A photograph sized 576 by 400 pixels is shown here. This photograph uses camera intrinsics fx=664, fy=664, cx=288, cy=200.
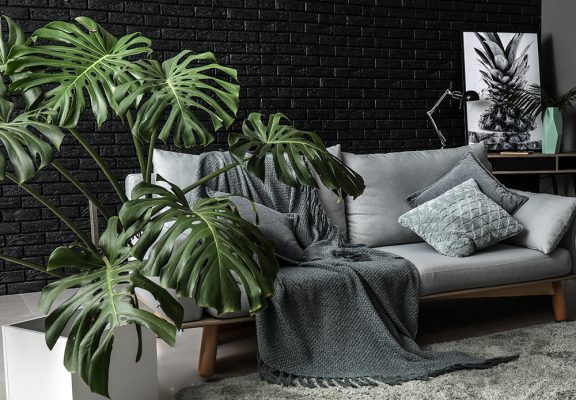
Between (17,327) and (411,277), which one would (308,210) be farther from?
(17,327)

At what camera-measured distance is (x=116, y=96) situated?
1732mm

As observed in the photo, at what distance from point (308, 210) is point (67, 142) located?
1815mm

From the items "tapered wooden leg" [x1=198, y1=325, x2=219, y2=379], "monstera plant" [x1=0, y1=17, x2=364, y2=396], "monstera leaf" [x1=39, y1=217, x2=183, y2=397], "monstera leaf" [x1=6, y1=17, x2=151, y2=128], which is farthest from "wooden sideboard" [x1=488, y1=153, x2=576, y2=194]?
"monstera leaf" [x1=39, y1=217, x2=183, y2=397]

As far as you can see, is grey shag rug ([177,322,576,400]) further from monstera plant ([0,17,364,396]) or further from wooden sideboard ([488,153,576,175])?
wooden sideboard ([488,153,576,175])

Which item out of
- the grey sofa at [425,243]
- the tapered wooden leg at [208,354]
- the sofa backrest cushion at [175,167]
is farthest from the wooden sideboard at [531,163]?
the tapered wooden leg at [208,354]

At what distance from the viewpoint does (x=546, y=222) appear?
3254 mm

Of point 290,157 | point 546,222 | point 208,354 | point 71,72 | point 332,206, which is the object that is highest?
point 71,72

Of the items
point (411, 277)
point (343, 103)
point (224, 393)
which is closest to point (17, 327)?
point (224, 393)

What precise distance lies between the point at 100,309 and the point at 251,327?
68.2 inches

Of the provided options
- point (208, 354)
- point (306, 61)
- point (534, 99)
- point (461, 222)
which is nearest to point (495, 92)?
point (534, 99)

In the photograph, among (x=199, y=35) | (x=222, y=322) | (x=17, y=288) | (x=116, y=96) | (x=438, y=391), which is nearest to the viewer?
(x=116, y=96)

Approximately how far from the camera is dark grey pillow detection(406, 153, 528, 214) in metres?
3.41

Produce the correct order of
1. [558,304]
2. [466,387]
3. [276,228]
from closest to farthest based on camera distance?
[466,387] < [276,228] < [558,304]

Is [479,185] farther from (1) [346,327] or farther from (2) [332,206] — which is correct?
(1) [346,327]
